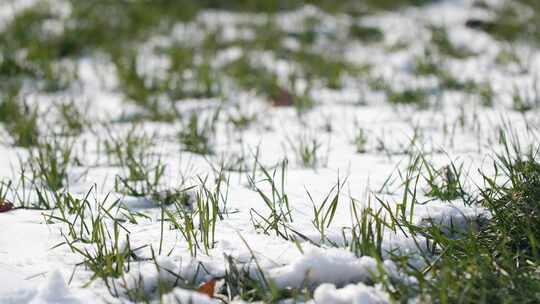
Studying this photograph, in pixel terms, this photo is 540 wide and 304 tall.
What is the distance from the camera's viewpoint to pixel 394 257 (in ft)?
4.63

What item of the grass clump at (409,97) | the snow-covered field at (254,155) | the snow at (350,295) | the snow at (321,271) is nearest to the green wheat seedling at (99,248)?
the snow-covered field at (254,155)

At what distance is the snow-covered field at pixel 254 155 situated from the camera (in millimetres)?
1428

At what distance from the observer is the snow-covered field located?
143 cm

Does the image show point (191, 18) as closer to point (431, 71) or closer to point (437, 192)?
point (431, 71)

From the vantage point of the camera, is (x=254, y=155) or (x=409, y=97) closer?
(x=254, y=155)

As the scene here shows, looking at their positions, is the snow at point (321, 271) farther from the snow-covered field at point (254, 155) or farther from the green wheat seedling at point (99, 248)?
the green wheat seedling at point (99, 248)

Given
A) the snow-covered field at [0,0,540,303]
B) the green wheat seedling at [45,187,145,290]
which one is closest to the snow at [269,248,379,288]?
the snow-covered field at [0,0,540,303]

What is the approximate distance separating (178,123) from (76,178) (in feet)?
3.63

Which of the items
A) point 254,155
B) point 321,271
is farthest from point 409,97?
point 321,271

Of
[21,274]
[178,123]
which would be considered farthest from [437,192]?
[178,123]

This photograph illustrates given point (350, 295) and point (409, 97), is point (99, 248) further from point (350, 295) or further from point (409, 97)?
point (409, 97)

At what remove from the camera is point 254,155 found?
2.47m

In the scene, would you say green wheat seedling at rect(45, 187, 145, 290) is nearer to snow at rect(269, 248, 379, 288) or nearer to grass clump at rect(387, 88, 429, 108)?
snow at rect(269, 248, 379, 288)

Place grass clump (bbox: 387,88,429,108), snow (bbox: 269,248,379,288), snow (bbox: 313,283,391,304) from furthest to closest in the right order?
grass clump (bbox: 387,88,429,108)
snow (bbox: 269,248,379,288)
snow (bbox: 313,283,391,304)
